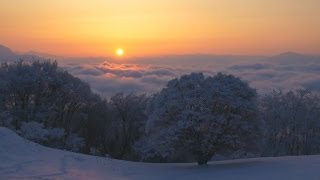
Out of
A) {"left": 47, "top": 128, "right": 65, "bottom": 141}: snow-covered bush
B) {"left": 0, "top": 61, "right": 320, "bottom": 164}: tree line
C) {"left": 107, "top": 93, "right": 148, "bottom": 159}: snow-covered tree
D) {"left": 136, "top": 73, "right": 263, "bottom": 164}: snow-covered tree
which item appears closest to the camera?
{"left": 136, "top": 73, "right": 263, "bottom": 164}: snow-covered tree

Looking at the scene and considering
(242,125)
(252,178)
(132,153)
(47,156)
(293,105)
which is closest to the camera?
(252,178)

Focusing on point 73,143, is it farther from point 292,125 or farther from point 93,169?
point 292,125

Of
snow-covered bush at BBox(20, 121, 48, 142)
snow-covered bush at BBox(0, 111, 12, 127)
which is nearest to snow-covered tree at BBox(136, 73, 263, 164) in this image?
snow-covered bush at BBox(20, 121, 48, 142)

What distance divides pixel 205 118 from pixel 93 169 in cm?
974

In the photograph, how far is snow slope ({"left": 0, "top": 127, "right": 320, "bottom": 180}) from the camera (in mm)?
23047

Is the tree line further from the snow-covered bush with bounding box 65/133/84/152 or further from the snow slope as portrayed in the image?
the snow slope

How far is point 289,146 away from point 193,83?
117ft

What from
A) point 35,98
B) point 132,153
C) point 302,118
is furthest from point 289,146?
Result: point 35,98

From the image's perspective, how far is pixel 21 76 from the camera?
173 feet

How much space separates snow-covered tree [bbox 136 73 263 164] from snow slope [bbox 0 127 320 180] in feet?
7.76

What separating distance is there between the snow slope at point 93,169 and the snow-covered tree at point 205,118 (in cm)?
237

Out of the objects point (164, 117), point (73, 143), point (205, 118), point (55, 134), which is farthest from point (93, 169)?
A: point (73, 143)

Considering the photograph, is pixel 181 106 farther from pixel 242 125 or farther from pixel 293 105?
pixel 293 105

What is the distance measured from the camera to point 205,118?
3303 cm
